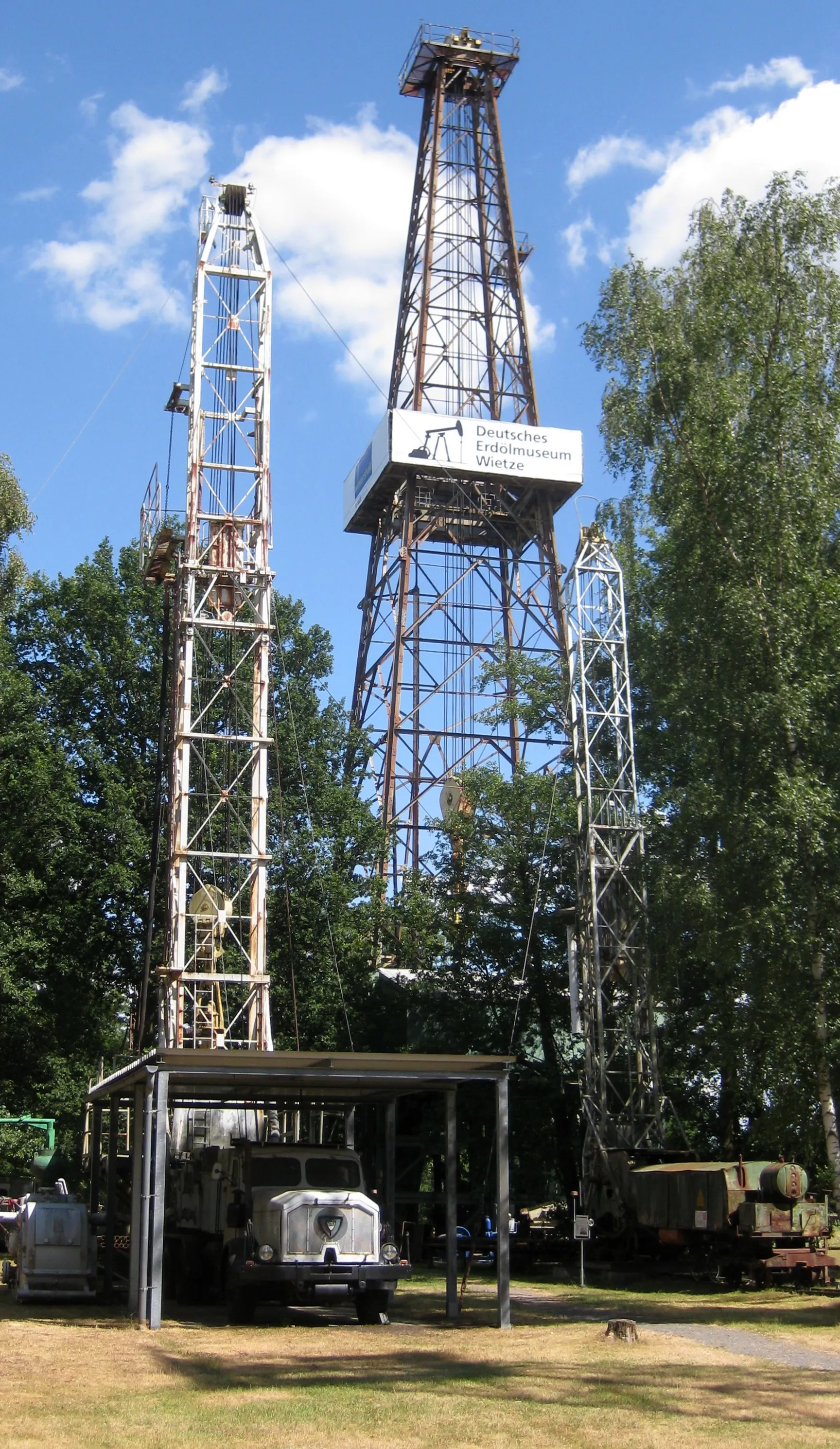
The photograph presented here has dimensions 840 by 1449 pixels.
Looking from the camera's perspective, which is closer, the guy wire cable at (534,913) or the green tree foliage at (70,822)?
the guy wire cable at (534,913)

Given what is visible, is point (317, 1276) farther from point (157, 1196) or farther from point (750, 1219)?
point (750, 1219)

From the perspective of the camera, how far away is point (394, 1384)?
13781mm

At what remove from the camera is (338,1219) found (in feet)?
62.3

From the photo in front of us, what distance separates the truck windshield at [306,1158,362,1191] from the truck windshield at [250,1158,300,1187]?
0.53 feet

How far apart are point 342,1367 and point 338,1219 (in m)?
4.12

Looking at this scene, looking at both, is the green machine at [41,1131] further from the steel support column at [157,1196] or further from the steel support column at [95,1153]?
the steel support column at [157,1196]

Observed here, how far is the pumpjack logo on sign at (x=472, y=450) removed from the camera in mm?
43344

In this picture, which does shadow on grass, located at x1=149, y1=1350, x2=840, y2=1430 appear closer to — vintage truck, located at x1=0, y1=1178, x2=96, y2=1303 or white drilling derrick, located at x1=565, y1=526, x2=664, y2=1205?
vintage truck, located at x1=0, y1=1178, x2=96, y2=1303

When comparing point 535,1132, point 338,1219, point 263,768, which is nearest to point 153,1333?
point 338,1219

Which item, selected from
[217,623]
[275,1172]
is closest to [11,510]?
[217,623]

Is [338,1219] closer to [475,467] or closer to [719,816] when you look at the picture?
[719,816]

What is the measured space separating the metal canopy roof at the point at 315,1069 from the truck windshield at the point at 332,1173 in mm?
995

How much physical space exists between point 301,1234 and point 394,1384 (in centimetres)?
526

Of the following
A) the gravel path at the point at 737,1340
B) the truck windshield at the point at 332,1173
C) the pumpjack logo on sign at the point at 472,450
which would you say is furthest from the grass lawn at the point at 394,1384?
the pumpjack logo on sign at the point at 472,450
